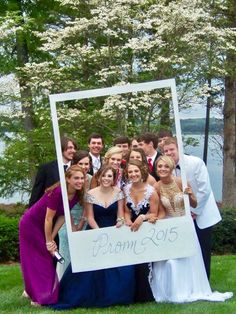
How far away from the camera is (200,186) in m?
7.31

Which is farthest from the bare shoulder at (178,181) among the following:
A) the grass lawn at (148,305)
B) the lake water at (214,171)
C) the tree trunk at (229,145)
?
the lake water at (214,171)

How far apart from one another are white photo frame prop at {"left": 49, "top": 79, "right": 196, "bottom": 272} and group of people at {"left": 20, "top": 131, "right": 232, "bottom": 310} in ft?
0.29

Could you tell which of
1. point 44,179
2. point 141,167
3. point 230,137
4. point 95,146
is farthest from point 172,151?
point 230,137

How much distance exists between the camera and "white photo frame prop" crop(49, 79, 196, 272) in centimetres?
673

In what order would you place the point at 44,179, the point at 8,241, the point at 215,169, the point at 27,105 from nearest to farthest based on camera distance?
the point at 44,179, the point at 8,241, the point at 27,105, the point at 215,169

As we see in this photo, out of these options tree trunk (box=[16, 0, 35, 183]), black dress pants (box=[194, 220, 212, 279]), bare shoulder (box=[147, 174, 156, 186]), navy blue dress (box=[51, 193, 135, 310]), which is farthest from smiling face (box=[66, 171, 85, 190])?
tree trunk (box=[16, 0, 35, 183])

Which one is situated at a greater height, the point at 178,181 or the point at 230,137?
the point at 178,181

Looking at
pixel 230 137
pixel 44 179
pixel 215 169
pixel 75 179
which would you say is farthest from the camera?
pixel 215 169

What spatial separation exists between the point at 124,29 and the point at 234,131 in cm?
456

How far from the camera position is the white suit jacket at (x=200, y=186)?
7293 millimetres

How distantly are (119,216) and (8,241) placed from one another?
4.81 m

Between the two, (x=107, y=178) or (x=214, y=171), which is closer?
(x=107, y=178)

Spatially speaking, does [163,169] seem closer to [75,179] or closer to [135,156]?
[135,156]

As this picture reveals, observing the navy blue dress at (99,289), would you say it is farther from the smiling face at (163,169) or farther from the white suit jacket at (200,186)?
the smiling face at (163,169)
